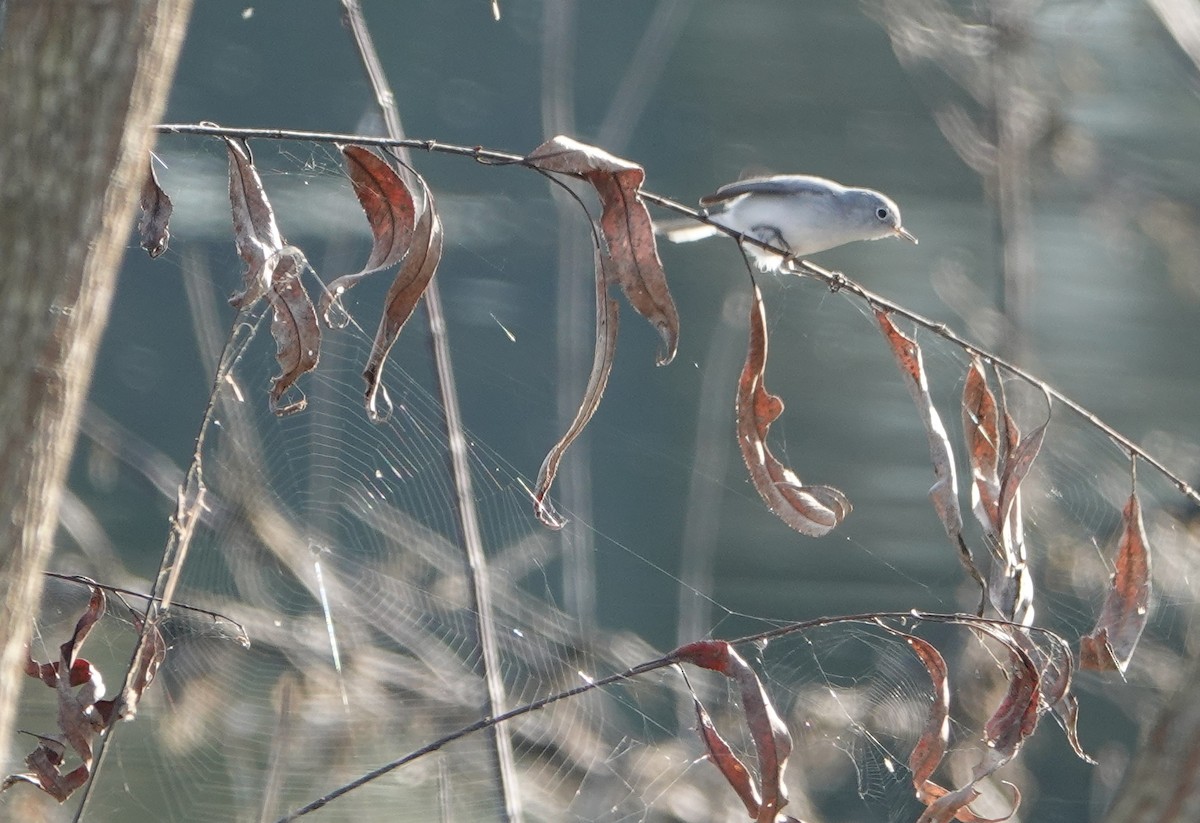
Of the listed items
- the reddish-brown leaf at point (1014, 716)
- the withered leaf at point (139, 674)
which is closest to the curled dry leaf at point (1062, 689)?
the reddish-brown leaf at point (1014, 716)

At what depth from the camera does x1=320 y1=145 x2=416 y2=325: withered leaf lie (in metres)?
1.47

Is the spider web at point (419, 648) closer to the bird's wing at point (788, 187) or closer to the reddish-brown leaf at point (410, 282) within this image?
the bird's wing at point (788, 187)

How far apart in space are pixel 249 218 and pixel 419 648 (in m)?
2.29

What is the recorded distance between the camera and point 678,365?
5359mm

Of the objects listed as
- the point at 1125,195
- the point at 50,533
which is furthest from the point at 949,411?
the point at 50,533

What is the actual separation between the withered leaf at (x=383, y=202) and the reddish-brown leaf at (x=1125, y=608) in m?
0.96

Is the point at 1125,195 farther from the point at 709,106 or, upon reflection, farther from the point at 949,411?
the point at 709,106

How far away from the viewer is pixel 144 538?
4.68m

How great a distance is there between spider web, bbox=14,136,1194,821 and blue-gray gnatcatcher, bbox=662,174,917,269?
950 mm

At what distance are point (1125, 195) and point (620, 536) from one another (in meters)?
2.35

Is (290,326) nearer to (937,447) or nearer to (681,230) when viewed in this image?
(937,447)

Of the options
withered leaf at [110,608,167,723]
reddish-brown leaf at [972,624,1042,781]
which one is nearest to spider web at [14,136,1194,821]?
withered leaf at [110,608,167,723]

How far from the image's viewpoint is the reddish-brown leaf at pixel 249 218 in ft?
4.69

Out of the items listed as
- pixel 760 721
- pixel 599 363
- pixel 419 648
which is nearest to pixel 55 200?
pixel 599 363
